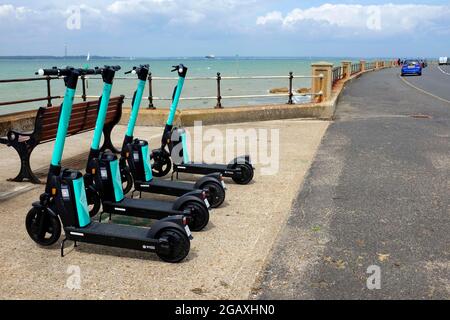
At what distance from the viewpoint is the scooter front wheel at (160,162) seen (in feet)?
23.1

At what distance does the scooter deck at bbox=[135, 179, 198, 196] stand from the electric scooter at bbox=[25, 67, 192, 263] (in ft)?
4.57

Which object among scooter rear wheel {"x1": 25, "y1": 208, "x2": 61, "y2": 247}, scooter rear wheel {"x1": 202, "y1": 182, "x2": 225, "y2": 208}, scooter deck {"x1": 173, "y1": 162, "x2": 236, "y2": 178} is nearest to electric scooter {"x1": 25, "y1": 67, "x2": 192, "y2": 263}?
scooter rear wheel {"x1": 25, "y1": 208, "x2": 61, "y2": 247}

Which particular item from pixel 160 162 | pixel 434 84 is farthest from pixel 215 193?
pixel 434 84

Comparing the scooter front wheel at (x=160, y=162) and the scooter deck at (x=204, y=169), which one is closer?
the scooter deck at (x=204, y=169)

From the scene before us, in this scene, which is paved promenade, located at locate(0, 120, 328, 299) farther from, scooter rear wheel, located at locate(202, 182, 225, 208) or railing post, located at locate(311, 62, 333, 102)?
railing post, located at locate(311, 62, 333, 102)

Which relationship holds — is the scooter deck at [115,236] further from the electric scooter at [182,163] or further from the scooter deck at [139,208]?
the electric scooter at [182,163]

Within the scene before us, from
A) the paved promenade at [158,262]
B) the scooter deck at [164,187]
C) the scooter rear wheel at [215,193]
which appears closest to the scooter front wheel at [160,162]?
the scooter deck at [164,187]

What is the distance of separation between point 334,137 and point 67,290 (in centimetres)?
788

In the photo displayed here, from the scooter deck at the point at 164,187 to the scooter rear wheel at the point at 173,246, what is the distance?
158 centimetres

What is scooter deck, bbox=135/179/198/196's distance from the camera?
18.9 feet

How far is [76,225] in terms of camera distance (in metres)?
4.37

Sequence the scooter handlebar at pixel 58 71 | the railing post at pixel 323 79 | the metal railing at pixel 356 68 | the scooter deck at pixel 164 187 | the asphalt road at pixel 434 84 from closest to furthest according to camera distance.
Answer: the scooter handlebar at pixel 58 71, the scooter deck at pixel 164 187, the railing post at pixel 323 79, the asphalt road at pixel 434 84, the metal railing at pixel 356 68

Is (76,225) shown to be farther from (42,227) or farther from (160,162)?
(160,162)

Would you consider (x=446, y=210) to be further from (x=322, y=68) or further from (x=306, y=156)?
(x=322, y=68)
